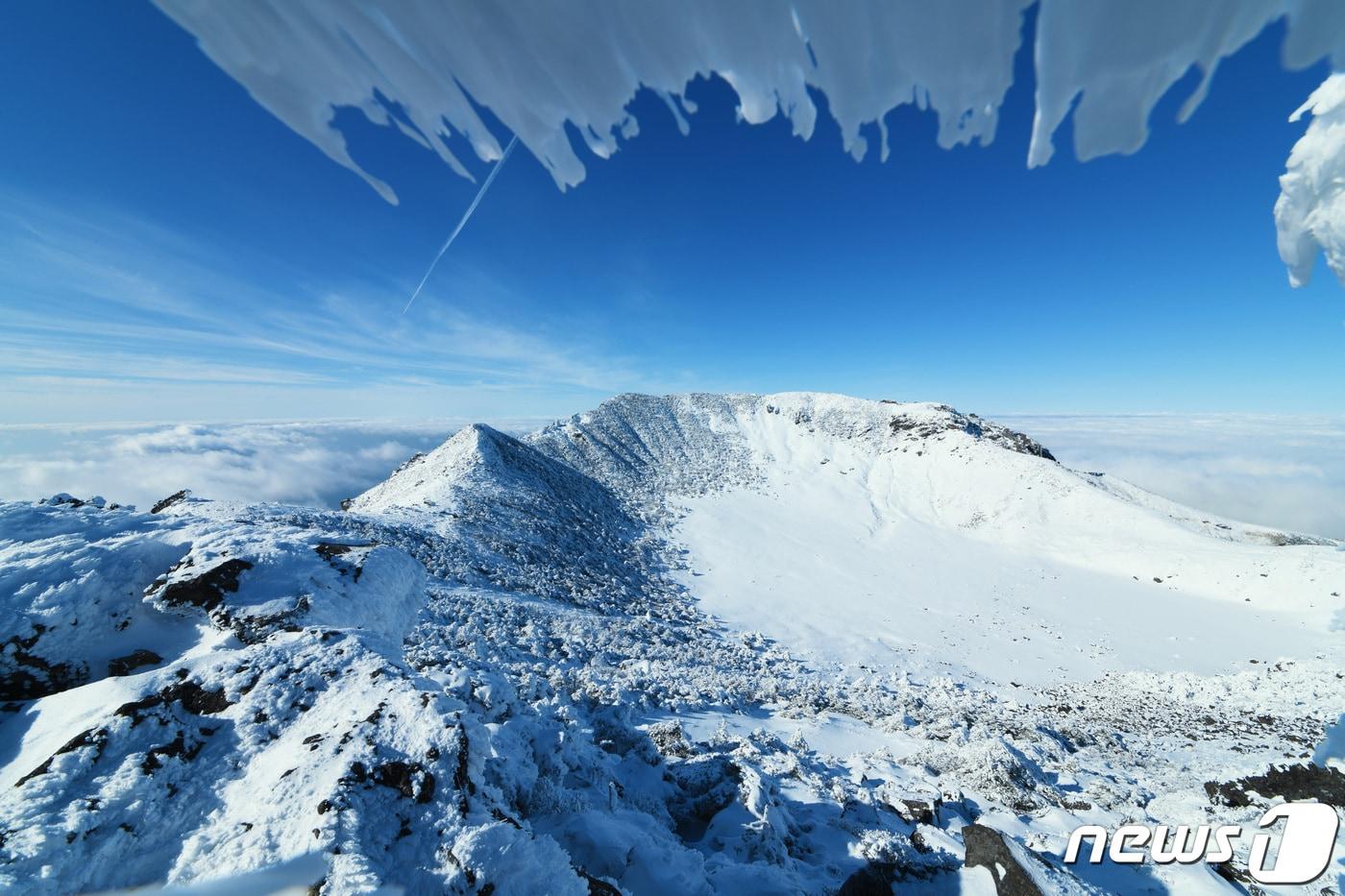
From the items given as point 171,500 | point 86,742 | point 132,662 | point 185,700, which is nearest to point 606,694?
point 132,662

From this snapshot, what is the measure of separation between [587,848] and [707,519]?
34191mm

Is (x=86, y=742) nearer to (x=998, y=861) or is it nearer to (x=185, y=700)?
(x=185, y=700)

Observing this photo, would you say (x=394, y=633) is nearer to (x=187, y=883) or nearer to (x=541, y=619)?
(x=187, y=883)

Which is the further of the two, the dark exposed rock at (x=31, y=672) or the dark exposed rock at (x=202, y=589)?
the dark exposed rock at (x=202, y=589)

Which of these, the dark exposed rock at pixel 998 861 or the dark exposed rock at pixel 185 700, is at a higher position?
the dark exposed rock at pixel 185 700

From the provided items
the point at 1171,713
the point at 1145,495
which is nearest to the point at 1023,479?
the point at 1145,495

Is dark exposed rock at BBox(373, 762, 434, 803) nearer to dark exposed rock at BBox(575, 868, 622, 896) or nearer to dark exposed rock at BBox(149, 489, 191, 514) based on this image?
dark exposed rock at BBox(575, 868, 622, 896)

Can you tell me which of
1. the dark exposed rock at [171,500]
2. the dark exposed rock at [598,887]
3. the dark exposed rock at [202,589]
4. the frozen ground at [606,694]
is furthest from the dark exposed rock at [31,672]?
the dark exposed rock at [171,500]

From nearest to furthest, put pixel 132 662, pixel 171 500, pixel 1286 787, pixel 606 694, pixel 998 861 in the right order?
pixel 132 662, pixel 998 861, pixel 1286 787, pixel 606 694, pixel 171 500

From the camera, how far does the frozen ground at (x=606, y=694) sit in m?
3.45

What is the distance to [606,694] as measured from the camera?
38.4ft

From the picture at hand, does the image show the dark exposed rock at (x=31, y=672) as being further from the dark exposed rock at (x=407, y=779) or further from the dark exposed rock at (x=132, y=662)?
the dark exposed rock at (x=407, y=779)

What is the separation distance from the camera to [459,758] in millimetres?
3824

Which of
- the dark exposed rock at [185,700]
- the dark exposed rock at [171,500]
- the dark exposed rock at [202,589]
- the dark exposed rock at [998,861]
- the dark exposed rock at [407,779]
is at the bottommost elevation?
the dark exposed rock at [171,500]
